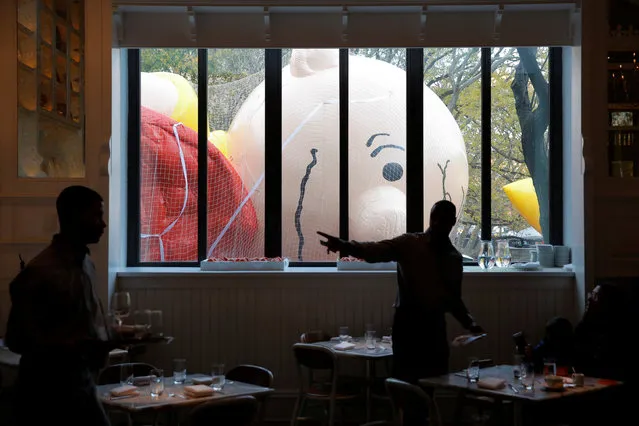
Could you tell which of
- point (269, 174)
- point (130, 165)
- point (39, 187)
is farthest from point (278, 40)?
point (39, 187)

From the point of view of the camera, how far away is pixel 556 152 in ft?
24.4

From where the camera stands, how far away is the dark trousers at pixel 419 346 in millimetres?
5043

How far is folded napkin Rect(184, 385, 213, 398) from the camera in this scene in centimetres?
443

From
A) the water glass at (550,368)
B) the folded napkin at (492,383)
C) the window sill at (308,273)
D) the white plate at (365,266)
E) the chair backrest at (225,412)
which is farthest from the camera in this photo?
the white plate at (365,266)

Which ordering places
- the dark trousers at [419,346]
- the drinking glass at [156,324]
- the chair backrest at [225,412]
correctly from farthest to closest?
the dark trousers at [419,346] < the chair backrest at [225,412] < the drinking glass at [156,324]

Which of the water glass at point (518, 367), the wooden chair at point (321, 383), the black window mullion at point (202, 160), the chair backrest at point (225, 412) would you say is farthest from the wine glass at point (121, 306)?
the black window mullion at point (202, 160)

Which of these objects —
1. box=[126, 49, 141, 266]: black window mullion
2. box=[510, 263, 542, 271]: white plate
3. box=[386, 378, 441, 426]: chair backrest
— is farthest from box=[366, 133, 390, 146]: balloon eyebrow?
box=[386, 378, 441, 426]: chair backrest

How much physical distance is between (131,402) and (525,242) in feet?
14.4

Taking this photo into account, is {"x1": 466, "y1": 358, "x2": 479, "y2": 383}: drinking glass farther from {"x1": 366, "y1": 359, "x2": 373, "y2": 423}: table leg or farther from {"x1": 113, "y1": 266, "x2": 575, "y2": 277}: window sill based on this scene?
{"x1": 113, "y1": 266, "x2": 575, "y2": 277}: window sill

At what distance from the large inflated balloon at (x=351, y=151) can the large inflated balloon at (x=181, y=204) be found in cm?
17

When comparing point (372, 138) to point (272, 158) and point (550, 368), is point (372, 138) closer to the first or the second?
point (272, 158)

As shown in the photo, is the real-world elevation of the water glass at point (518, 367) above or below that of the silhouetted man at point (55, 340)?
→ below

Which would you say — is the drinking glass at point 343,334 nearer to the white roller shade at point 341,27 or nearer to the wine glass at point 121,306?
the white roller shade at point 341,27

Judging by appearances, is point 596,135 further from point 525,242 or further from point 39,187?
point 39,187
